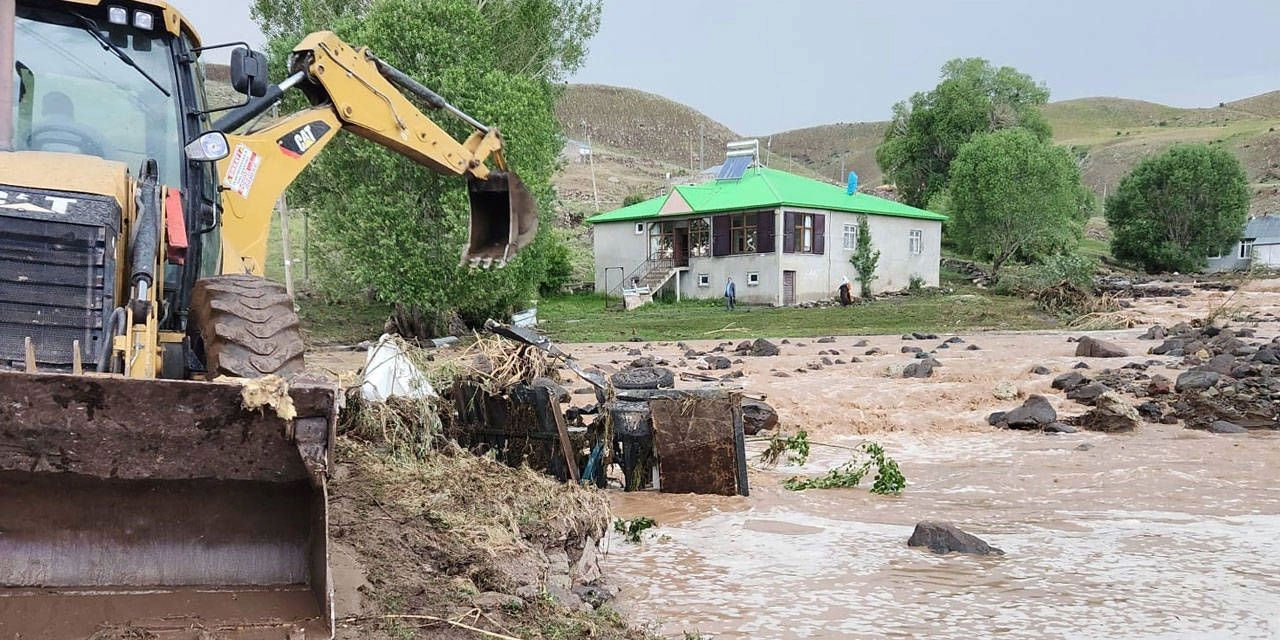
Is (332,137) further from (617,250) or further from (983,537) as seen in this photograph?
(617,250)

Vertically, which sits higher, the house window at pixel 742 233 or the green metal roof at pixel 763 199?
the green metal roof at pixel 763 199

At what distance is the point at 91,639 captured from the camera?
3.86 metres

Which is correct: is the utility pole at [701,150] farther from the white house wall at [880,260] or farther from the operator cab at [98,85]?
the operator cab at [98,85]

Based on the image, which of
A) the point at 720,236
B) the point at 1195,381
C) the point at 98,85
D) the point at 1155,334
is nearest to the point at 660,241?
the point at 720,236

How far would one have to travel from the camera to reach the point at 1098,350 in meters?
19.3

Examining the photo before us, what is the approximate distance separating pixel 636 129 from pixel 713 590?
4126 inches

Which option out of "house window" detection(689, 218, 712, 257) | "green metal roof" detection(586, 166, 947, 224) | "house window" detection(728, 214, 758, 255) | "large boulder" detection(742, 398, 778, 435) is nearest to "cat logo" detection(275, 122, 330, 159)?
"large boulder" detection(742, 398, 778, 435)

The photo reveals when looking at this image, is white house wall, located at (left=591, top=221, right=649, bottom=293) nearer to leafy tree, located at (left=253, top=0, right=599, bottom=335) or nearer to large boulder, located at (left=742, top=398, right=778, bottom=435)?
leafy tree, located at (left=253, top=0, right=599, bottom=335)

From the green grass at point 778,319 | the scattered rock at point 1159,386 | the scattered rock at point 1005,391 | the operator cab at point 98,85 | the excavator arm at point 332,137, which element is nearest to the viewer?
the operator cab at point 98,85

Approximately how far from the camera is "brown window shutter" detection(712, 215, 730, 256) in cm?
4100

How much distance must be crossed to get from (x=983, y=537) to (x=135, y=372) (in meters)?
6.45

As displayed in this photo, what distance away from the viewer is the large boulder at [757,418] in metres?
12.5

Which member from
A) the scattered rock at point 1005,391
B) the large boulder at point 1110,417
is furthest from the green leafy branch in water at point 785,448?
the scattered rock at point 1005,391

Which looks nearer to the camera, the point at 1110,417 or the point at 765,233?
the point at 1110,417
